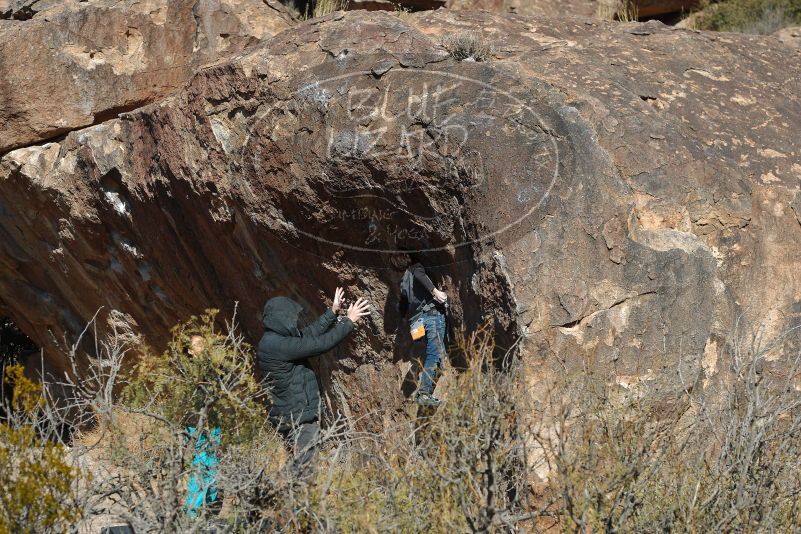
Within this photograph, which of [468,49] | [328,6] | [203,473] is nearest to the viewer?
[203,473]

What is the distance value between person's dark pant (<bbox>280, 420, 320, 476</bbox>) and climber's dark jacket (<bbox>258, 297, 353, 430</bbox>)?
58 millimetres

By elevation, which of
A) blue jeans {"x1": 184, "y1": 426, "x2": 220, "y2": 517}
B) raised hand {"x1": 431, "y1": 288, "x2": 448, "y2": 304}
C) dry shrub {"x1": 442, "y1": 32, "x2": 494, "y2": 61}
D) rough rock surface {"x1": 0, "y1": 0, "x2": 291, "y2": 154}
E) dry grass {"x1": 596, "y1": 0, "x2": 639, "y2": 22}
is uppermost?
dry shrub {"x1": 442, "y1": 32, "x2": 494, "y2": 61}

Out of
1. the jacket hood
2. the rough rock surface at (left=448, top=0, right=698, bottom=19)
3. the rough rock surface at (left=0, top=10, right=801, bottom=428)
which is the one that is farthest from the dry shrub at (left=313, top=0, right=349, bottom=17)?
the jacket hood

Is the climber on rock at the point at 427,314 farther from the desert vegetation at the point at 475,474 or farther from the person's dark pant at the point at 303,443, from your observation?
the desert vegetation at the point at 475,474

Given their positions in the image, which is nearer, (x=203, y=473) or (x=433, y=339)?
(x=203, y=473)

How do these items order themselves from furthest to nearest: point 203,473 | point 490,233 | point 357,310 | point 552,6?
1. point 552,6
2. point 357,310
3. point 490,233
4. point 203,473

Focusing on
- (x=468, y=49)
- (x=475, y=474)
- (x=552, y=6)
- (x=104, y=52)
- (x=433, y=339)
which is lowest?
(x=433, y=339)

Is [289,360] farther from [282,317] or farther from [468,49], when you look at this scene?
[468,49]

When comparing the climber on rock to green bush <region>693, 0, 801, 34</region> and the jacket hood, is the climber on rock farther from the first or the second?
green bush <region>693, 0, 801, 34</region>

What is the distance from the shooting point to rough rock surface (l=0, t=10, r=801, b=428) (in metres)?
5.54

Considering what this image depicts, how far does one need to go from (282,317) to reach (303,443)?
677 millimetres

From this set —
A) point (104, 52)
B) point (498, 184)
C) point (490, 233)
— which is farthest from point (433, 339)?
point (104, 52)

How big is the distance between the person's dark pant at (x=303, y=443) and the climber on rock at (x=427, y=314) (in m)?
0.71

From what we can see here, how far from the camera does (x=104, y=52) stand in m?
8.83
